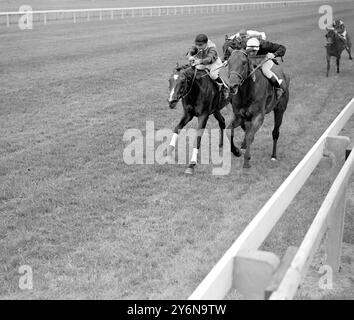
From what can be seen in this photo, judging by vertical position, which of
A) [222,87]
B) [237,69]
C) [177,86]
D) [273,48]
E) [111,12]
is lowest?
[222,87]

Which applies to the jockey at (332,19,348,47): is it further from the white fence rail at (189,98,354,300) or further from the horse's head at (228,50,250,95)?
the white fence rail at (189,98,354,300)

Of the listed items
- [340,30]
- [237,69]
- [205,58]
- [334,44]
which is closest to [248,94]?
[237,69]

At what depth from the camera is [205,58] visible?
870 centimetres

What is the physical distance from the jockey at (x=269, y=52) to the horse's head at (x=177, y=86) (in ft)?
4.59

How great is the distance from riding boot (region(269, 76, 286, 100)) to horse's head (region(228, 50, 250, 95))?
905 millimetres

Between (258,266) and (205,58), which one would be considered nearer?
(258,266)

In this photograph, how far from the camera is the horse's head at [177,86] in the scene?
777cm

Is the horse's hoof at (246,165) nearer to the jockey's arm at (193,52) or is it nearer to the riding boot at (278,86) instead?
the riding boot at (278,86)

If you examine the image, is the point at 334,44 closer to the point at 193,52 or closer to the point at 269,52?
the point at 269,52

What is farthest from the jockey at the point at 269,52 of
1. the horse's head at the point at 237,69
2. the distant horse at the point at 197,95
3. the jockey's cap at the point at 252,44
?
the distant horse at the point at 197,95

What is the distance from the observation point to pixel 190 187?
798cm

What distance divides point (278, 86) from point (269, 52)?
2.06ft
